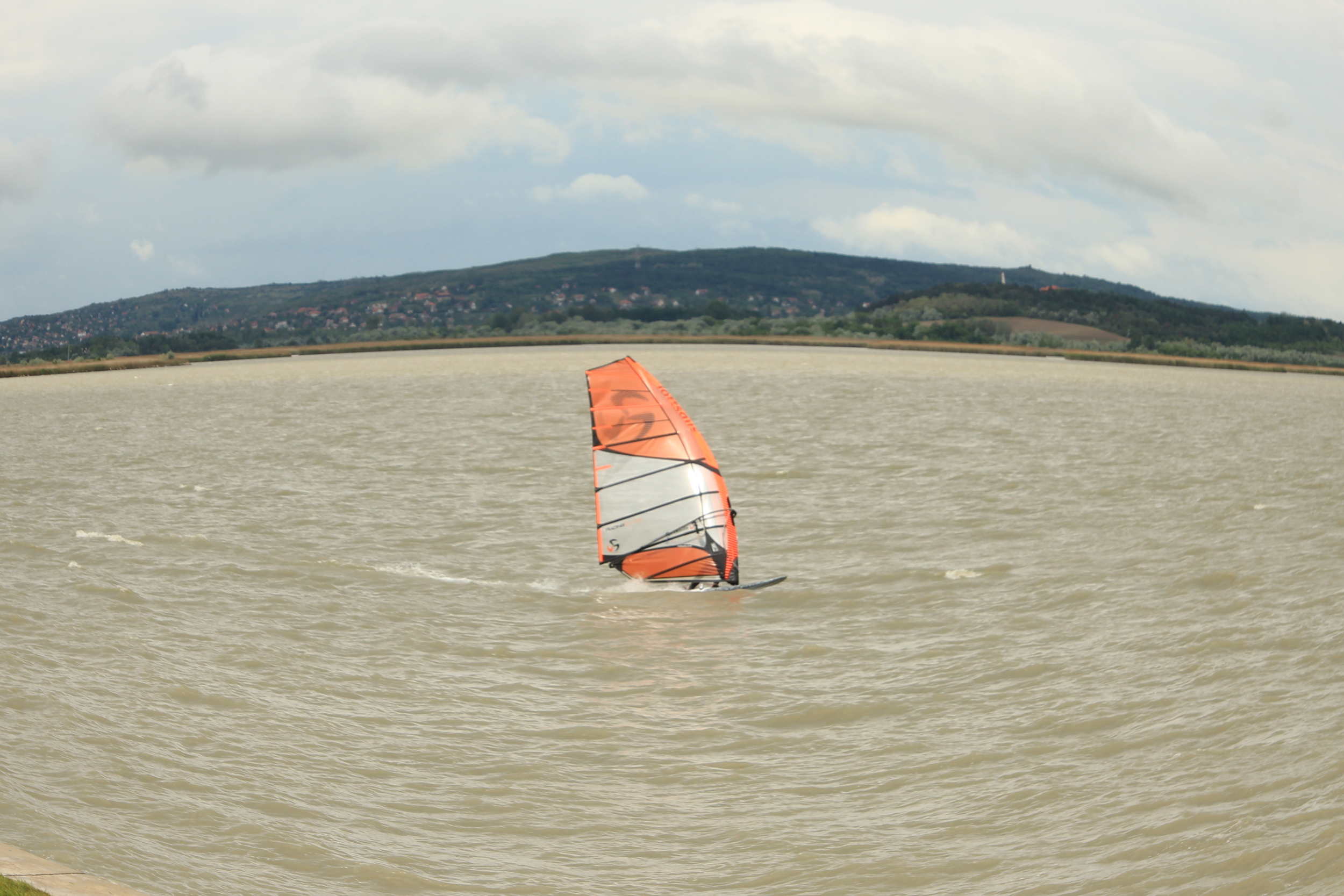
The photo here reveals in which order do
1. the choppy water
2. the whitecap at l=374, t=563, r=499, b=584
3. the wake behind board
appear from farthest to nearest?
the whitecap at l=374, t=563, r=499, b=584, the wake behind board, the choppy water

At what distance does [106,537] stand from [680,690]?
43.9 ft

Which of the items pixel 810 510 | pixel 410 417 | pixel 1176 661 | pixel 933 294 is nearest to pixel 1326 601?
pixel 1176 661

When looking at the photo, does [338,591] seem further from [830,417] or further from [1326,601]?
[830,417]

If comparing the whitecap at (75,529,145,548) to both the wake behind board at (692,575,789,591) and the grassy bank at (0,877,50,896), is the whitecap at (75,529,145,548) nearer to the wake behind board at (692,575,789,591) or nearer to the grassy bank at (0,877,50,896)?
the wake behind board at (692,575,789,591)

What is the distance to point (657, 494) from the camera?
18609 millimetres

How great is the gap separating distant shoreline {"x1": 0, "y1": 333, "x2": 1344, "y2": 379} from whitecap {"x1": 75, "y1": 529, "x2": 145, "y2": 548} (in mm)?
81788

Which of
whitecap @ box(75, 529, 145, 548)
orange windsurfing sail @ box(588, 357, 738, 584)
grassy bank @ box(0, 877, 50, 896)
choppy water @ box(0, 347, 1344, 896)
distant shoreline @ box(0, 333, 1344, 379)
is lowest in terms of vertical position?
choppy water @ box(0, 347, 1344, 896)

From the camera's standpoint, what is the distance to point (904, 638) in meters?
14.8

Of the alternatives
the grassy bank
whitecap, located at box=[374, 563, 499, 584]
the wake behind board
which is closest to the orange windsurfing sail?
→ the wake behind board

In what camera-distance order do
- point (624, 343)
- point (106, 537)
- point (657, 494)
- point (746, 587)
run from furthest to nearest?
1. point (624, 343)
2. point (106, 537)
3. point (657, 494)
4. point (746, 587)

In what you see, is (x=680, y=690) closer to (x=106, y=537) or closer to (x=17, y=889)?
(x=17, y=889)

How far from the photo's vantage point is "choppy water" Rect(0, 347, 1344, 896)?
8.94 m

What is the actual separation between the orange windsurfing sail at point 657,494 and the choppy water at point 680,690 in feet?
2.18

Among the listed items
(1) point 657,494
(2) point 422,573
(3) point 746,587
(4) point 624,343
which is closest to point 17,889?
(3) point 746,587
